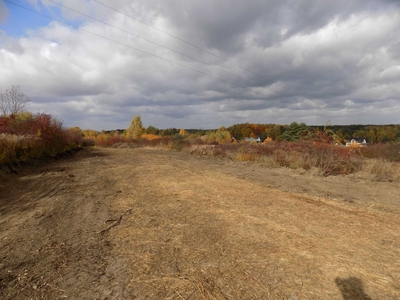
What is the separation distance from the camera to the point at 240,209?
6133 mm

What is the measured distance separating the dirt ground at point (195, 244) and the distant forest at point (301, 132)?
6.82 meters

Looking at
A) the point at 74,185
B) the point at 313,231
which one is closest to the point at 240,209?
the point at 313,231

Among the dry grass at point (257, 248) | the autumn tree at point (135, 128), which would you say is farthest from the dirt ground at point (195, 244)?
the autumn tree at point (135, 128)

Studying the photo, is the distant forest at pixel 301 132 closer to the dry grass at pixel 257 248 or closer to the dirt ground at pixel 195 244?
the dirt ground at pixel 195 244

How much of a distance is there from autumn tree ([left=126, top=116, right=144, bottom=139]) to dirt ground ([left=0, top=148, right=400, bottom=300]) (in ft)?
136

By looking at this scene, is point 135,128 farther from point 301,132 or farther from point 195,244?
point 195,244

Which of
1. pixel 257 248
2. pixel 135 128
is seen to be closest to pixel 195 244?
pixel 257 248

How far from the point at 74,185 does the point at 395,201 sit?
965cm

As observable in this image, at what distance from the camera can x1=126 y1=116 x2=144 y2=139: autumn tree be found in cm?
4872

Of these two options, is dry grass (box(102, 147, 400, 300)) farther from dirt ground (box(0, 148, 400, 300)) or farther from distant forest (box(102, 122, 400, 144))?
distant forest (box(102, 122, 400, 144))

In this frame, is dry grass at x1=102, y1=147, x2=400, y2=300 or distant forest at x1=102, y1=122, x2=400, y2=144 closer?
dry grass at x1=102, y1=147, x2=400, y2=300

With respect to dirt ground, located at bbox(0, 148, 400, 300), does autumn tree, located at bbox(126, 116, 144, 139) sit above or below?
above

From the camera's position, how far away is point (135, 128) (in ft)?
164

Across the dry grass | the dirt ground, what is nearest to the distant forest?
the dirt ground
